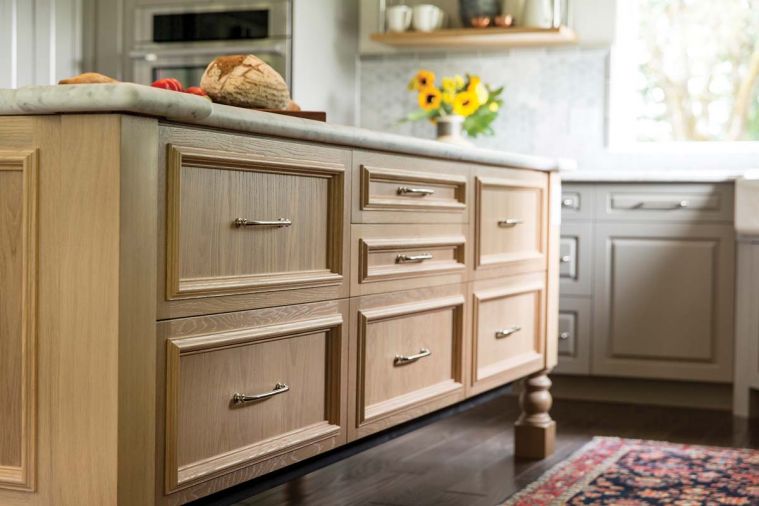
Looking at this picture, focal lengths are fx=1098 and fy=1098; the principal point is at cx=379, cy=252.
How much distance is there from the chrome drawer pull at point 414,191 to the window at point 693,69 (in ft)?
8.12

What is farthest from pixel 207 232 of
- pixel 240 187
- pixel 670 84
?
pixel 670 84

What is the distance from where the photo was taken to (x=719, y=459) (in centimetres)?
294

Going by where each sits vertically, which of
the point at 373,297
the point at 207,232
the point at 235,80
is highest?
the point at 235,80

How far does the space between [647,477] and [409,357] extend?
87 centimetres

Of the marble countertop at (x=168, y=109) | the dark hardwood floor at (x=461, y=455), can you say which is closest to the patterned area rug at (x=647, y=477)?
the dark hardwood floor at (x=461, y=455)

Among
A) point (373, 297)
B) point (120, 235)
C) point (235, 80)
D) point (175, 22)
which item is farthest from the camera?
point (175, 22)

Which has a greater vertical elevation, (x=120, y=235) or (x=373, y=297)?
(x=120, y=235)

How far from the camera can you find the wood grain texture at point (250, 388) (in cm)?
149

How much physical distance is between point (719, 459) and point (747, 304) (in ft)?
2.77

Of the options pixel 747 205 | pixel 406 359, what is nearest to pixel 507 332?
pixel 406 359

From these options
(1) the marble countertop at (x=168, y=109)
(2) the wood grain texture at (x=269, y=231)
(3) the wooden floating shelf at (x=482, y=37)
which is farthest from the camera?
(3) the wooden floating shelf at (x=482, y=37)

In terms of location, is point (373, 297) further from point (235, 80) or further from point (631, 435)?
point (631, 435)

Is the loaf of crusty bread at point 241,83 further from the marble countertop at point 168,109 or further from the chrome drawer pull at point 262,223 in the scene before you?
the chrome drawer pull at point 262,223

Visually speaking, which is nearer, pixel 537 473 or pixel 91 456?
pixel 91 456
